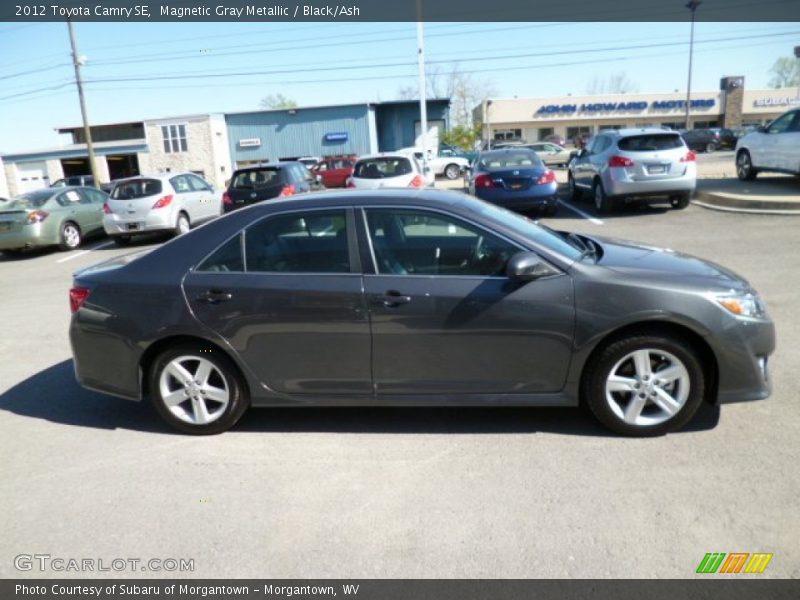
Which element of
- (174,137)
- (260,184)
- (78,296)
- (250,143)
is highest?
(174,137)

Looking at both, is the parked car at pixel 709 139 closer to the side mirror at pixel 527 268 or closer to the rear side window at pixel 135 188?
the rear side window at pixel 135 188

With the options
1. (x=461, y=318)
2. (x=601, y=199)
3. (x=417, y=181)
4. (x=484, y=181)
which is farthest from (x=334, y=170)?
(x=461, y=318)

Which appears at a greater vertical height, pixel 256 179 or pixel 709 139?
pixel 256 179

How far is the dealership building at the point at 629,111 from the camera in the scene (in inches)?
2479

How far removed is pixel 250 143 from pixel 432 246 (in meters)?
45.2

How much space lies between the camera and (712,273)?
153 inches

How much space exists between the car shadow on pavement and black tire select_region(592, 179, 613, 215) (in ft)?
32.5

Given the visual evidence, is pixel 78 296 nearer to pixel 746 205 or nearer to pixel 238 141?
pixel 746 205

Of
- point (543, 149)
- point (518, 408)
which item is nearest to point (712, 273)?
point (518, 408)

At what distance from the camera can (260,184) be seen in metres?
13.4

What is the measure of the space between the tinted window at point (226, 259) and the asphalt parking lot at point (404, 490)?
1140mm

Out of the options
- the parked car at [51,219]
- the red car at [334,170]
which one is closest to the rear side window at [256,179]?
the parked car at [51,219]

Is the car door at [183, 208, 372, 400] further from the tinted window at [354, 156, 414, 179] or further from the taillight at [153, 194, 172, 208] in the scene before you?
the taillight at [153, 194, 172, 208]

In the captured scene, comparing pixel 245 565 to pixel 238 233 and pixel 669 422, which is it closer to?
pixel 238 233
